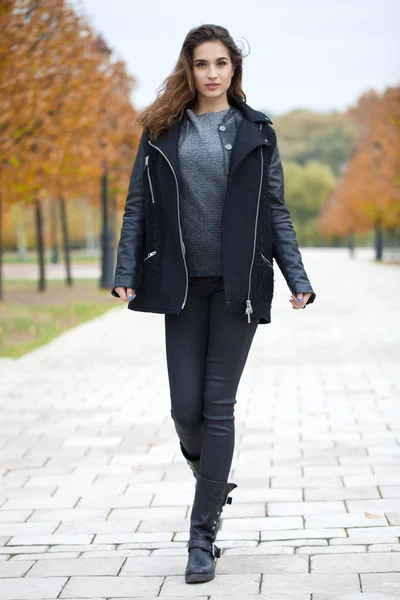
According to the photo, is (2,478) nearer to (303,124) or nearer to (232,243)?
(232,243)

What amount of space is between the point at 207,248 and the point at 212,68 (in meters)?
0.68

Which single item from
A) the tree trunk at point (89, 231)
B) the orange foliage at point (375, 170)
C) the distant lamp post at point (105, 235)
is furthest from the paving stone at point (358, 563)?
the tree trunk at point (89, 231)

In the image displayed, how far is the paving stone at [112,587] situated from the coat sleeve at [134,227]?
1.06 metres

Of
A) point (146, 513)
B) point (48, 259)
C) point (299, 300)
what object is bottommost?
point (48, 259)

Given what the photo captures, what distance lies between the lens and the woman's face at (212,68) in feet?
13.0

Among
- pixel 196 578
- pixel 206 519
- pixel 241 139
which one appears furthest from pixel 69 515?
pixel 241 139

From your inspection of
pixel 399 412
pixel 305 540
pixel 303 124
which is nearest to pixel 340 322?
pixel 399 412

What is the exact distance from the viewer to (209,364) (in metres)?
3.94

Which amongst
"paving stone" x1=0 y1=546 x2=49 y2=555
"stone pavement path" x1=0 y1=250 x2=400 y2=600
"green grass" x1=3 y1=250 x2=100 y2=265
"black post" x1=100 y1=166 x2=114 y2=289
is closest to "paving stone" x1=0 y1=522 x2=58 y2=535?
"stone pavement path" x1=0 y1=250 x2=400 y2=600

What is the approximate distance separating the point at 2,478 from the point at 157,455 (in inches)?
38.4

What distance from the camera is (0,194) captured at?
58.5 ft

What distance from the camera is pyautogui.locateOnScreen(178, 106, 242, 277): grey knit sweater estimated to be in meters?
3.94

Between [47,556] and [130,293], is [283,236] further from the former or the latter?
[47,556]

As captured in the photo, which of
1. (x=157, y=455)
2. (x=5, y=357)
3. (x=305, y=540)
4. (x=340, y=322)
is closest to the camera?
(x=305, y=540)
